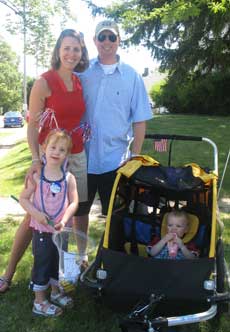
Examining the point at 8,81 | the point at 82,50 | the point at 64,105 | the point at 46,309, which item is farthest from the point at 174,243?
the point at 8,81

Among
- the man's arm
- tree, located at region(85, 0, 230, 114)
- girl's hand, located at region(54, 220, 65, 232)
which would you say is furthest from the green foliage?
girl's hand, located at region(54, 220, 65, 232)

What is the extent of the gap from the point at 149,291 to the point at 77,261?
785mm

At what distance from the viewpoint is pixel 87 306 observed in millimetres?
3744

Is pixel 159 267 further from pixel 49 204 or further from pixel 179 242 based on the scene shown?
pixel 49 204

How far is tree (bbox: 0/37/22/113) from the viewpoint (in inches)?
2594

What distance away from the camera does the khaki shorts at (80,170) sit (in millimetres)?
3777

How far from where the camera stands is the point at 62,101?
11.7ft

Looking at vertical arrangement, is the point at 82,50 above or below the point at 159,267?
above

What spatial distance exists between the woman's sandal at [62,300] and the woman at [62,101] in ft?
1.79

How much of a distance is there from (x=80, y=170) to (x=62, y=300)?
99 cm

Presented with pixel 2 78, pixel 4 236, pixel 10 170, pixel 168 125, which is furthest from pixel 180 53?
pixel 2 78

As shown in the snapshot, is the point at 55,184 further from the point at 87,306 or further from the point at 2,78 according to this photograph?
the point at 2,78

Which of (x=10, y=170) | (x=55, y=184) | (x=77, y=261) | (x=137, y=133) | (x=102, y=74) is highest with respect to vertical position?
(x=102, y=74)

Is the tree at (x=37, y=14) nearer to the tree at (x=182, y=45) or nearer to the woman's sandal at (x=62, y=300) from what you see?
the tree at (x=182, y=45)
